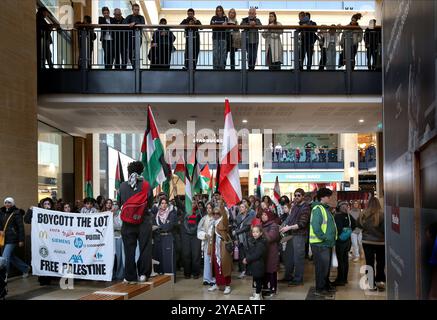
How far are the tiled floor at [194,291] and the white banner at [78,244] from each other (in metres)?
0.46

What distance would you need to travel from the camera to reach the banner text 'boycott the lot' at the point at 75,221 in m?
10.2

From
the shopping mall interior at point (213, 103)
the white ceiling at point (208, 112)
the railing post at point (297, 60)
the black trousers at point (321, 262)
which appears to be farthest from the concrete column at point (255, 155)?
the black trousers at point (321, 262)

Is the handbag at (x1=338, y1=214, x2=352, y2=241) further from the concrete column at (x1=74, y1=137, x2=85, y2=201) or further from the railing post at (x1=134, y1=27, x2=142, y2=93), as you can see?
the concrete column at (x1=74, y1=137, x2=85, y2=201)

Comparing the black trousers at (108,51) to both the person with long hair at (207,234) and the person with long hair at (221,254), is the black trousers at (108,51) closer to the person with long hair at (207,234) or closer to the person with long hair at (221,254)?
the person with long hair at (207,234)

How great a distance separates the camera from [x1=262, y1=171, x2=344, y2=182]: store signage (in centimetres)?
4750

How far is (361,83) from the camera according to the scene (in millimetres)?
16594

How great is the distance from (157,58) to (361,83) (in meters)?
6.93

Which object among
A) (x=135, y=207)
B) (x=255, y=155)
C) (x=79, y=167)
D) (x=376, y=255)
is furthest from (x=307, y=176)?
(x=135, y=207)

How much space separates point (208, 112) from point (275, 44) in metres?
3.52

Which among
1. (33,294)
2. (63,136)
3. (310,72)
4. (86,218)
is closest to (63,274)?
Result: (33,294)

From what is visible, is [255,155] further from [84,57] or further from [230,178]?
[230,178]

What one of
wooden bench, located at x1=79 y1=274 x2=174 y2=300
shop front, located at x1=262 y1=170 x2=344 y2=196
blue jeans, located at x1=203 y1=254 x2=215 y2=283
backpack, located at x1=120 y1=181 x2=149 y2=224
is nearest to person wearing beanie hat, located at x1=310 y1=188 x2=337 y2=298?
blue jeans, located at x1=203 y1=254 x2=215 y2=283

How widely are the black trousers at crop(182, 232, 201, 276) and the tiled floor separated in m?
0.33

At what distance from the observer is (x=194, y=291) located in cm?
1070
